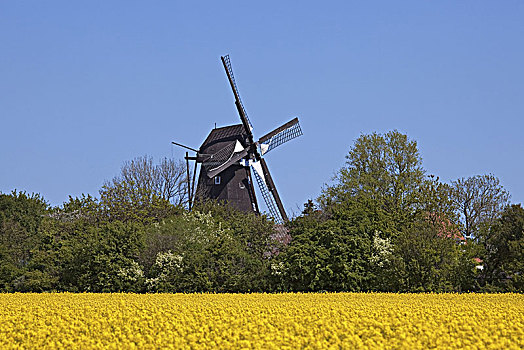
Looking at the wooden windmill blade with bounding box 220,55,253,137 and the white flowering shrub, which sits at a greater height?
the wooden windmill blade with bounding box 220,55,253,137

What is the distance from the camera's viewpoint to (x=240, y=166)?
4653 cm

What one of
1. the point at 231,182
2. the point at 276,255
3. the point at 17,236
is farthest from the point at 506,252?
the point at 17,236

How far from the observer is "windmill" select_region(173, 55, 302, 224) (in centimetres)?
4622

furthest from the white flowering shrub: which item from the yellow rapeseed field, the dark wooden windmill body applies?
the dark wooden windmill body

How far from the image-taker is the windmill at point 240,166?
46219mm

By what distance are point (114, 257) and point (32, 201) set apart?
23.6m

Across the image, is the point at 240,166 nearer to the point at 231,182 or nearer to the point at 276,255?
the point at 231,182

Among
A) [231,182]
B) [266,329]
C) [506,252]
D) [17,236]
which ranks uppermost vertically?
[231,182]

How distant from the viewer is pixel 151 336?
10.2 meters

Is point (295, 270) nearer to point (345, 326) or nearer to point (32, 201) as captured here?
point (345, 326)

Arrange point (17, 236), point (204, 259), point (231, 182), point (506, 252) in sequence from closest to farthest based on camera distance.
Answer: point (506, 252) < point (204, 259) < point (17, 236) < point (231, 182)

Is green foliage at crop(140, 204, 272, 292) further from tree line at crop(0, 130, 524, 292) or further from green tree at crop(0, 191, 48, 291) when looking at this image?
green tree at crop(0, 191, 48, 291)

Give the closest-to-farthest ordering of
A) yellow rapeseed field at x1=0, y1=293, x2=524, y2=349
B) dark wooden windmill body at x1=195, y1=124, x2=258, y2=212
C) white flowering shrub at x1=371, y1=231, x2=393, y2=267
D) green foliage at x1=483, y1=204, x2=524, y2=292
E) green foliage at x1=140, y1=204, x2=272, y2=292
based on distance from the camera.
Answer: yellow rapeseed field at x1=0, y1=293, x2=524, y2=349
green foliage at x1=483, y1=204, x2=524, y2=292
white flowering shrub at x1=371, y1=231, x2=393, y2=267
green foliage at x1=140, y1=204, x2=272, y2=292
dark wooden windmill body at x1=195, y1=124, x2=258, y2=212

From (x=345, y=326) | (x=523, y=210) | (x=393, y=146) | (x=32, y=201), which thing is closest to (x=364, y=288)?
(x=523, y=210)
